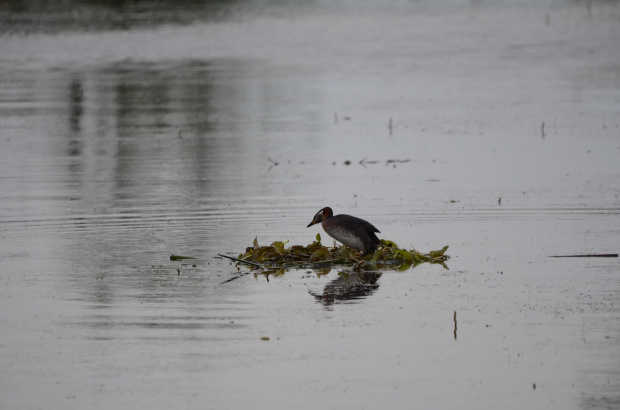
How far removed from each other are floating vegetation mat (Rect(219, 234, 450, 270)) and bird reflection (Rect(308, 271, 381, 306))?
0.36 m

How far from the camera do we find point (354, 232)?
13.1 metres

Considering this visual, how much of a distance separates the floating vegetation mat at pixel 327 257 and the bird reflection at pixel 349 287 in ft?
1.19

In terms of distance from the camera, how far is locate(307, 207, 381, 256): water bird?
1309cm

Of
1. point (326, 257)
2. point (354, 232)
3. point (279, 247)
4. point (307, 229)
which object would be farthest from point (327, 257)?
point (307, 229)

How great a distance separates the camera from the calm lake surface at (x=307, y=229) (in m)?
9.27

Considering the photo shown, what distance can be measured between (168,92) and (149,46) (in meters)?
14.1

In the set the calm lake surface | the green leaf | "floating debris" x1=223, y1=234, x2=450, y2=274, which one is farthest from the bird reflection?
the green leaf

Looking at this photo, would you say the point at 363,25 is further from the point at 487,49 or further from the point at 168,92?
the point at 168,92

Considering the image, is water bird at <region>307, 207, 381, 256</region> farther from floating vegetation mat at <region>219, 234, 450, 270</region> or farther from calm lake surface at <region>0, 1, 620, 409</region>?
calm lake surface at <region>0, 1, 620, 409</region>


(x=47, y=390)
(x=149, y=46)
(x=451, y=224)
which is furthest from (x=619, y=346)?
(x=149, y=46)

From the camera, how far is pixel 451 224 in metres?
15.6

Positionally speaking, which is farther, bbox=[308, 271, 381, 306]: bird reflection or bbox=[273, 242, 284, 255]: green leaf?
bbox=[273, 242, 284, 255]: green leaf

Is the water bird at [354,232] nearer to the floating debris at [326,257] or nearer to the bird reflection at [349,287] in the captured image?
the floating debris at [326,257]

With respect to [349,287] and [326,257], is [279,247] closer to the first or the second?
[326,257]
